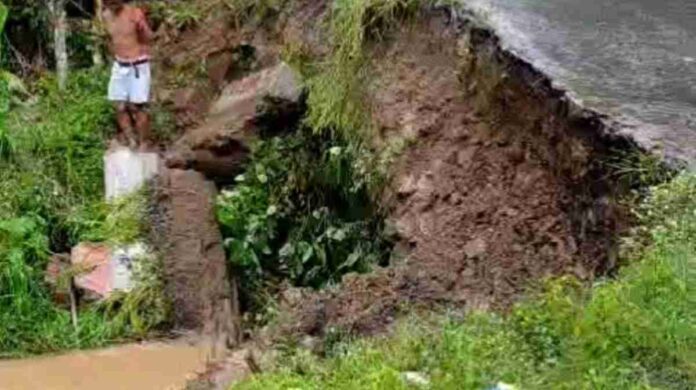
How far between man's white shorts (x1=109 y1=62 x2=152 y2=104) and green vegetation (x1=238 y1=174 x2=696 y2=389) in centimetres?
389

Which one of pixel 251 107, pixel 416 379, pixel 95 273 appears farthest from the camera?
pixel 251 107

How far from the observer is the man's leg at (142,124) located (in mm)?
7516

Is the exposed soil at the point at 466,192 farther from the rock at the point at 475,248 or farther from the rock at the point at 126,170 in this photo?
the rock at the point at 126,170

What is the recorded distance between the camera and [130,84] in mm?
7488

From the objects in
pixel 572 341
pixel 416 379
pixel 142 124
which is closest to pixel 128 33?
pixel 142 124

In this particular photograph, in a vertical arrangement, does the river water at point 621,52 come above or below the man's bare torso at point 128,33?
above

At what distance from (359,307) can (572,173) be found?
883mm

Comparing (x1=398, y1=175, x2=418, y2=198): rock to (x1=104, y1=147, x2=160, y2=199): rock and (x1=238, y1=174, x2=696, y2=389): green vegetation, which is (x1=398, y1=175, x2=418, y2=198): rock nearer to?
(x1=238, y1=174, x2=696, y2=389): green vegetation

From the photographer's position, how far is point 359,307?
14.6 feet

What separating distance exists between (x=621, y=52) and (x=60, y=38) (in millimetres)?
4376

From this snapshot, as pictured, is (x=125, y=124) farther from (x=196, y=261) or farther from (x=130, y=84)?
(x=196, y=261)

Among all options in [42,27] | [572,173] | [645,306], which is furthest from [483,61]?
[42,27]

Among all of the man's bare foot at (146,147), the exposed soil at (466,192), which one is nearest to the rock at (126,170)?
the man's bare foot at (146,147)

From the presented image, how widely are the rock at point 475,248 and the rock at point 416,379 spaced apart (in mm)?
1205
